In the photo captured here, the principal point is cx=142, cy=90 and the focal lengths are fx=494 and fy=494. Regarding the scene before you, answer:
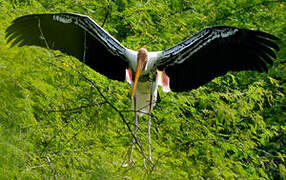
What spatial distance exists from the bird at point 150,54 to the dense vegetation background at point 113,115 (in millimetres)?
154

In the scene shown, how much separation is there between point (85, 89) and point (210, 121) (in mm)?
1284

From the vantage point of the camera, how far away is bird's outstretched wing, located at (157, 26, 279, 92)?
4402mm

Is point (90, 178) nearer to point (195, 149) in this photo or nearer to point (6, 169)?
point (6, 169)

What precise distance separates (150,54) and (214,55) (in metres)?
0.62

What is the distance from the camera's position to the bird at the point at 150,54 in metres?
4.42

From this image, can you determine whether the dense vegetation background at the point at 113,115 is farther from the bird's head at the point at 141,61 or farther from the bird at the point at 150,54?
the bird's head at the point at 141,61

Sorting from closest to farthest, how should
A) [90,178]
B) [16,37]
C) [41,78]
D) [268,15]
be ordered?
[90,178] → [41,78] → [16,37] → [268,15]

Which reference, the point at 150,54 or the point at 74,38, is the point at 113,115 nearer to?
the point at 150,54

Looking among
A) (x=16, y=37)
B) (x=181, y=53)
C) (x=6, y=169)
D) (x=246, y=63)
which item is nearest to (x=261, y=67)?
(x=246, y=63)

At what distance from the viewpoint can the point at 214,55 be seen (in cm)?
464

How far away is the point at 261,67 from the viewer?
443 centimetres

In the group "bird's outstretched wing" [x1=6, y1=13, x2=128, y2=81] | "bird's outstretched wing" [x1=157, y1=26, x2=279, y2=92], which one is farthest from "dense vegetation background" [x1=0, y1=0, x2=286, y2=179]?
"bird's outstretched wing" [x1=157, y1=26, x2=279, y2=92]

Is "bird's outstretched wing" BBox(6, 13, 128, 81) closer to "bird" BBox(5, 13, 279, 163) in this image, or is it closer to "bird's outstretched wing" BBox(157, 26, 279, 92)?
"bird" BBox(5, 13, 279, 163)

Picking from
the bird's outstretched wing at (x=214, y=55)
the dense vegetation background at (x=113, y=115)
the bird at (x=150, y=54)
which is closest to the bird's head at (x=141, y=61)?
the bird at (x=150, y=54)
